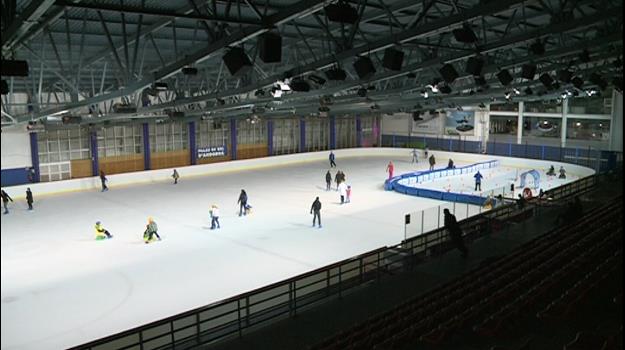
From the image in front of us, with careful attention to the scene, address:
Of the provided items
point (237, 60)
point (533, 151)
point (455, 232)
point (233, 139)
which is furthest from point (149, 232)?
point (533, 151)

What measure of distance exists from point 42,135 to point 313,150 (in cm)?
2215

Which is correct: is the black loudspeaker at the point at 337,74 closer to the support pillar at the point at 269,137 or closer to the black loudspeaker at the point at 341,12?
the black loudspeaker at the point at 341,12

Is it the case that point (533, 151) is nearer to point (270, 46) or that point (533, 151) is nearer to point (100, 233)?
point (100, 233)

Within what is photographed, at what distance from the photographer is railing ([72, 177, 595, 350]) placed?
762 centimetres

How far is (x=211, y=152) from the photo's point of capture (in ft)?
125

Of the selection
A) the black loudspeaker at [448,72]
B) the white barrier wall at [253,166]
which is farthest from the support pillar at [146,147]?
the black loudspeaker at [448,72]

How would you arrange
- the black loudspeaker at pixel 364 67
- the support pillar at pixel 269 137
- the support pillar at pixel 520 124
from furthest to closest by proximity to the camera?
the support pillar at pixel 520 124 < the support pillar at pixel 269 137 < the black loudspeaker at pixel 364 67

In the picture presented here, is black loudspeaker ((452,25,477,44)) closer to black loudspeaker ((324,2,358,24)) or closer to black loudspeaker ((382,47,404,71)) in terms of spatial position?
black loudspeaker ((382,47,404,71))

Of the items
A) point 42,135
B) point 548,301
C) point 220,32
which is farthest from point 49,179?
point 548,301

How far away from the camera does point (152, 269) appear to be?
47.0ft

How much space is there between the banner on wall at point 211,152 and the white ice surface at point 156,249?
9363 mm

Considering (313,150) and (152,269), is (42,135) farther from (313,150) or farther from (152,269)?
(313,150)

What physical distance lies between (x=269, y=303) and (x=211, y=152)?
29035mm

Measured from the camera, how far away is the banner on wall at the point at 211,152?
123 feet
